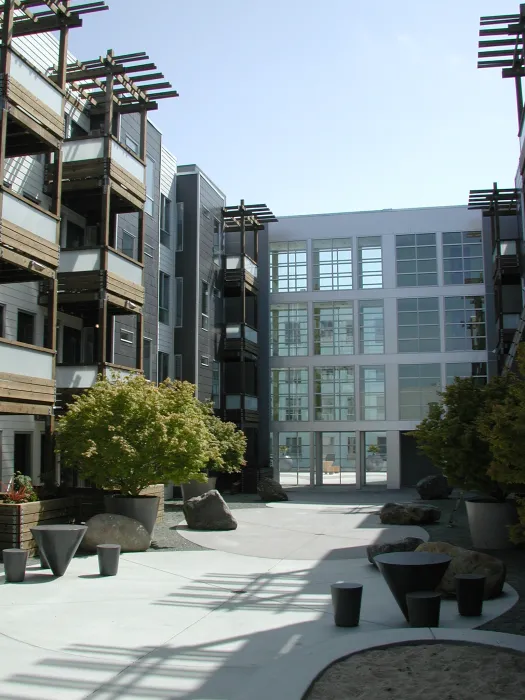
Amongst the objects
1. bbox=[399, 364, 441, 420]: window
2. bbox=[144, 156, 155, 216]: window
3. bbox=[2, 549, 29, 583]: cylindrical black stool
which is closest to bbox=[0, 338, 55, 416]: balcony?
bbox=[2, 549, 29, 583]: cylindrical black stool

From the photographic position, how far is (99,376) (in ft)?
65.8

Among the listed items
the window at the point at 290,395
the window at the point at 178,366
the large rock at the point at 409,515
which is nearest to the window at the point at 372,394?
the window at the point at 290,395

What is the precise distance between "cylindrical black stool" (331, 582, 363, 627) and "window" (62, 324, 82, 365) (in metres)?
15.7

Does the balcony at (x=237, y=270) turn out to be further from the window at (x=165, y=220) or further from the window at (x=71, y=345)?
the window at (x=71, y=345)

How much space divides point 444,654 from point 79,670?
3.55 metres

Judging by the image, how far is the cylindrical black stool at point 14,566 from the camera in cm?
1142

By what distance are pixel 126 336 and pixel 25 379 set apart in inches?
376

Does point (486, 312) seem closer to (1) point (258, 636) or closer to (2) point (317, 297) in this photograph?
(2) point (317, 297)

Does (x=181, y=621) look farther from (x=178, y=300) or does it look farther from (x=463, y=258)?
(x=463, y=258)

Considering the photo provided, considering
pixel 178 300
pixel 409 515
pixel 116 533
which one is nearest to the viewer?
pixel 116 533

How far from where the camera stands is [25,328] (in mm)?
20453

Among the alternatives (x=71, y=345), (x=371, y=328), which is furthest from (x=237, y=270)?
(x=71, y=345)

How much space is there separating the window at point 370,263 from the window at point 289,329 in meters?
3.47

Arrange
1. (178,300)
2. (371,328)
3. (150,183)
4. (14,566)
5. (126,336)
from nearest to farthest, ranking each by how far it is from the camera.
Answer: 1. (14,566)
2. (126,336)
3. (150,183)
4. (178,300)
5. (371,328)
